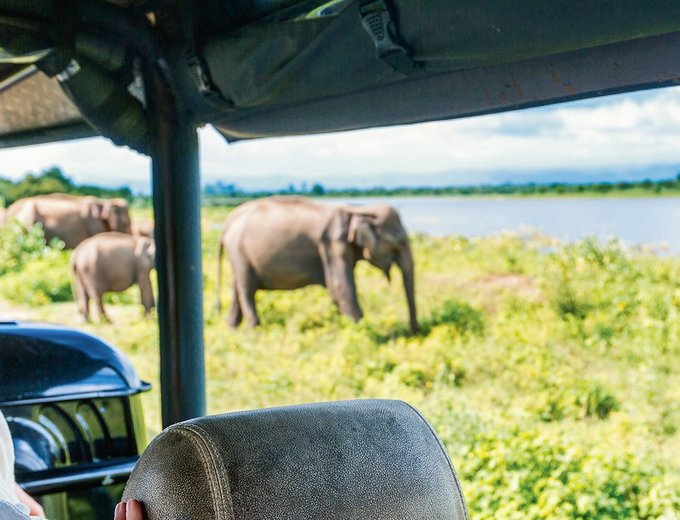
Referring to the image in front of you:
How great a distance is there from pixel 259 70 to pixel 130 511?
3.43 ft

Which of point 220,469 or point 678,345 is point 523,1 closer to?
point 220,469

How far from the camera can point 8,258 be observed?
289 inches

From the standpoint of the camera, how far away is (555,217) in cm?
473

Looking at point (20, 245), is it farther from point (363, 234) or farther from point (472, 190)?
point (472, 190)

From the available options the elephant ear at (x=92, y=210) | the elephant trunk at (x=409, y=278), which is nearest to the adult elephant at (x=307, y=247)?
the elephant trunk at (x=409, y=278)

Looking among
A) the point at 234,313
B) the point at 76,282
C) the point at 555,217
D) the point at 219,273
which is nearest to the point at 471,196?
the point at 555,217

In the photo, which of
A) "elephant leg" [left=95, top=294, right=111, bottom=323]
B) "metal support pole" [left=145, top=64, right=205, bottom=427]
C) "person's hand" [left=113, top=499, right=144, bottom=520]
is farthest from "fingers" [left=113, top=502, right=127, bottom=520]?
"elephant leg" [left=95, top=294, right=111, bottom=323]

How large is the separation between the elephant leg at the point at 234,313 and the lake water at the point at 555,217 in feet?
4.36

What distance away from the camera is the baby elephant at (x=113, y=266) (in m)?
6.76

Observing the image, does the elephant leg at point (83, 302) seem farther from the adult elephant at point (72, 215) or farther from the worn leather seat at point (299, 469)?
the worn leather seat at point (299, 469)

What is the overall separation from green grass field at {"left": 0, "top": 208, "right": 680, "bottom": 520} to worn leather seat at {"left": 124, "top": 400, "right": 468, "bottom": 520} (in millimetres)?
2100

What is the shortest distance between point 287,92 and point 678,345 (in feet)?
9.88

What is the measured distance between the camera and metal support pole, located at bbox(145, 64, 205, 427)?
2242 mm

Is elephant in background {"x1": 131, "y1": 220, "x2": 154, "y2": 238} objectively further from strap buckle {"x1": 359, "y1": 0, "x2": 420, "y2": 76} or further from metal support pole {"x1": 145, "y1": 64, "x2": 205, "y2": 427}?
strap buckle {"x1": 359, "y1": 0, "x2": 420, "y2": 76}
